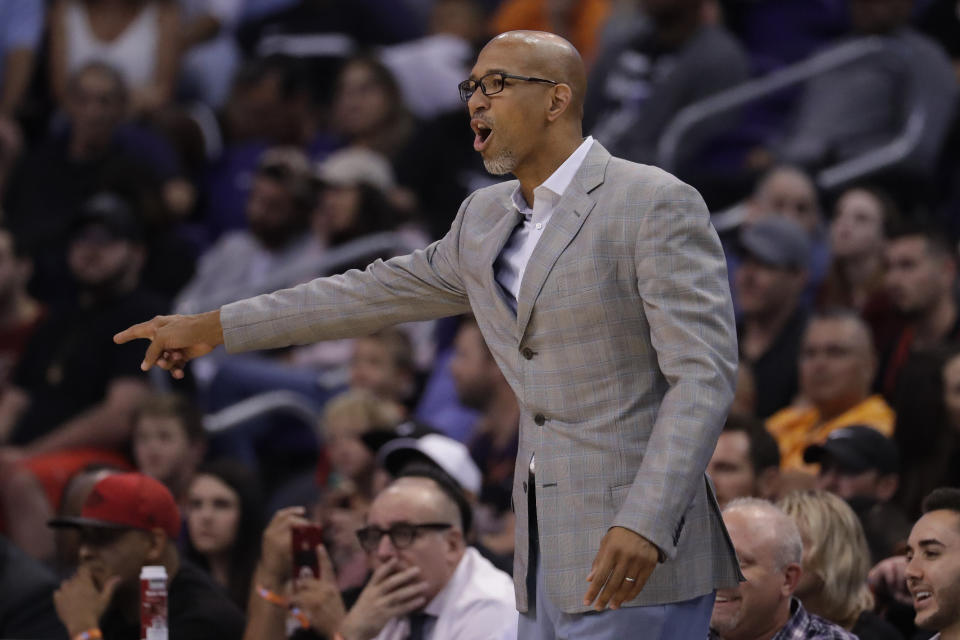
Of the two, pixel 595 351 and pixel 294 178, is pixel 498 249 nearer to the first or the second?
pixel 595 351

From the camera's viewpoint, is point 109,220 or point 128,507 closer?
point 128,507

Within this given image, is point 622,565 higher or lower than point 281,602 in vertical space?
higher

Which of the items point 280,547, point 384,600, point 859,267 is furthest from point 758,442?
point 859,267

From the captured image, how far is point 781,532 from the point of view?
388 centimetres

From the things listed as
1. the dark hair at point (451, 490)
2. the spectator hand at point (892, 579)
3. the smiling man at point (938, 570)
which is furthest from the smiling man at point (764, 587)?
the dark hair at point (451, 490)

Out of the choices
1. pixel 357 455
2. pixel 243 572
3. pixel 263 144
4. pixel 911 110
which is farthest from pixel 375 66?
pixel 243 572

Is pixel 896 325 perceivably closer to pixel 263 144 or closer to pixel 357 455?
pixel 357 455

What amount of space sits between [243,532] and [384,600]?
5.21 ft

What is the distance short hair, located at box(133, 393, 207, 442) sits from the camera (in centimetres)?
657

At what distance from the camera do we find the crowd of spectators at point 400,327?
4.35 meters

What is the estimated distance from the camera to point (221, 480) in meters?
5.73

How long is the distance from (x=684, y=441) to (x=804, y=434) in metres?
3.45

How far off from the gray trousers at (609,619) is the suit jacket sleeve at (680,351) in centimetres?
15

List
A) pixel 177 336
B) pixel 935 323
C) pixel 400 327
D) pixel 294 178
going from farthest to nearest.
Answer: pixel 294 178 < pixel 400 327 < pixel 935 323 < pixel 177 336
